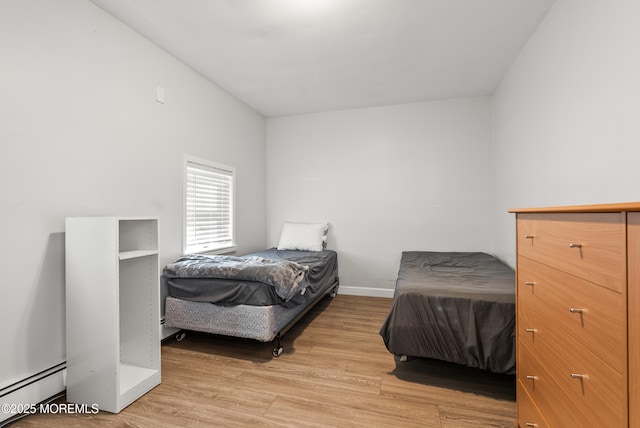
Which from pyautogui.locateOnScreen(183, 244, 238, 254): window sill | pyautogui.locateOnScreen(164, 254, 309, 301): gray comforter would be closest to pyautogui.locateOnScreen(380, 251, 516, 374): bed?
pyautogui.locateOnScreen(164, 254, 309, 301): gray comforter

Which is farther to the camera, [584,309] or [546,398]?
[546,398]

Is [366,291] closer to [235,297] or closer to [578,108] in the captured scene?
[235,297]

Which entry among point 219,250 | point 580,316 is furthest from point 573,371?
point 219,250

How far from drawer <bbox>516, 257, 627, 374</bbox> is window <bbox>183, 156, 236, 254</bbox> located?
2.83 meters

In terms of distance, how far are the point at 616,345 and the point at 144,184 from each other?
2877mm

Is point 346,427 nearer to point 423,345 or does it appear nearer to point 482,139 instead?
point 423,345

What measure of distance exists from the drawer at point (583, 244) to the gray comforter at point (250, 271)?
1.60 metres

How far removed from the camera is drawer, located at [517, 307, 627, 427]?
2.32 ft

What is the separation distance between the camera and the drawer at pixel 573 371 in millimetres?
706

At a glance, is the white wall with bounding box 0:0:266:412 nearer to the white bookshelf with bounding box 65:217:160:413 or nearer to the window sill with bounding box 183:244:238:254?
the white bookshelf with bounding box 65:217:160:413

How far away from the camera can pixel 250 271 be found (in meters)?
2.22

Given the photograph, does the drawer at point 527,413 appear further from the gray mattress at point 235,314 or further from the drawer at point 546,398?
the gray mattress at point 235,314

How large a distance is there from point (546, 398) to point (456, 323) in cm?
75

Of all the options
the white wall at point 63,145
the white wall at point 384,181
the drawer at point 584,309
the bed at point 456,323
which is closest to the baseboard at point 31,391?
the white wall at point 63,145
